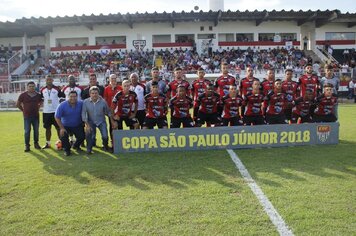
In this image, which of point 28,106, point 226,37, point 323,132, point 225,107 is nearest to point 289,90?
point 323,132

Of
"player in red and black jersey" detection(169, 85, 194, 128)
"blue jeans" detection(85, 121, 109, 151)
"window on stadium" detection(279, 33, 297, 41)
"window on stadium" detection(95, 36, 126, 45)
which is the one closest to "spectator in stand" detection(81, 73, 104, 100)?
"blue jeans" detection(85, 121, 109, 151)

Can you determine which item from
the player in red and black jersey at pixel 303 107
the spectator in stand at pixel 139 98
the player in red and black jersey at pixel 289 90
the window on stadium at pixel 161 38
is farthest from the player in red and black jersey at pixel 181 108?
the window on stadium at pixel 161 38

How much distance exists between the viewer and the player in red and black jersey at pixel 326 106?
9.14 m

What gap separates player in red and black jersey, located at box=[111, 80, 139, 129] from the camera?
28.5ft

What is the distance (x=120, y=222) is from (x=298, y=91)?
7357mm

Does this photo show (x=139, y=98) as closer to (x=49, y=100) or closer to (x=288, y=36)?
(x=49, y=100)

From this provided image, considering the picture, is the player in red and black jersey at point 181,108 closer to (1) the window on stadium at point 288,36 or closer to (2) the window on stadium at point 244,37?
(2) the window on stadium at point 244,37

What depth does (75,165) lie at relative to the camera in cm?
742

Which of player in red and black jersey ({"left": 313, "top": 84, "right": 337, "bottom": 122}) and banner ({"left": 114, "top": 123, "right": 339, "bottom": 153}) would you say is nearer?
banner ({"left": 114, "top": 123, "right": 339, "bottom": 153})

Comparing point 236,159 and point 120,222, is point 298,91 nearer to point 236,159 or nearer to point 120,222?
point 236,159

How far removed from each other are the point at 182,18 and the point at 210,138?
94.5ft

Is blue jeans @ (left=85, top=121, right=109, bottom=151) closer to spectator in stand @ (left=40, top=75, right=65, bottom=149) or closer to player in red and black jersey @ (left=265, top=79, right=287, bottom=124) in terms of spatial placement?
spectator in stand @ (left=40, top=75, right=65, bottom=149)

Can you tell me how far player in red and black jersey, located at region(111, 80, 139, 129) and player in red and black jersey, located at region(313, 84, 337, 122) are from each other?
15.6 feet

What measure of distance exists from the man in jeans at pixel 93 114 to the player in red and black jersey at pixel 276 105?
4.01 m
